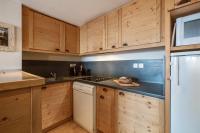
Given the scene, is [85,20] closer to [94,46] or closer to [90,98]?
[94,46]

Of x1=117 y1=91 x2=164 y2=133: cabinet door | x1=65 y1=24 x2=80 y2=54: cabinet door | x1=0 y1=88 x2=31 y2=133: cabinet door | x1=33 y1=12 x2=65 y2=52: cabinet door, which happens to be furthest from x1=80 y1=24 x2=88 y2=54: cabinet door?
x1=0 y1=88 x2=31 y2=133: cabinet door

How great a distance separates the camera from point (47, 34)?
89.3 inches

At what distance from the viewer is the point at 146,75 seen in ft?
6.42

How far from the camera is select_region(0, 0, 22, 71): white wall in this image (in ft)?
5.50

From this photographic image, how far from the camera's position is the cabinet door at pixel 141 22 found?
152cm

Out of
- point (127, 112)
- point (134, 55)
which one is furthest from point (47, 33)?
point (127, 112)

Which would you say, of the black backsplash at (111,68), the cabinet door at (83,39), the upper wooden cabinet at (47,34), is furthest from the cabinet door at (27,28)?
the cabinet door at (83,39)

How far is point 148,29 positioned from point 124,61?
0.82m

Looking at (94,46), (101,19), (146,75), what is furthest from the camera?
(94,46)

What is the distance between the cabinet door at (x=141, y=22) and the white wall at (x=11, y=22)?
1.60 meters

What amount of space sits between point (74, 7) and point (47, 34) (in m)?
0.73

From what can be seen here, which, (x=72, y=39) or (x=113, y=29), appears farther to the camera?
(x=72, y=39)

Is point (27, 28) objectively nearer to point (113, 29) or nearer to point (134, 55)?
point (113, 29)

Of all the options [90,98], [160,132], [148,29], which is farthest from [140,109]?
[148,29]
